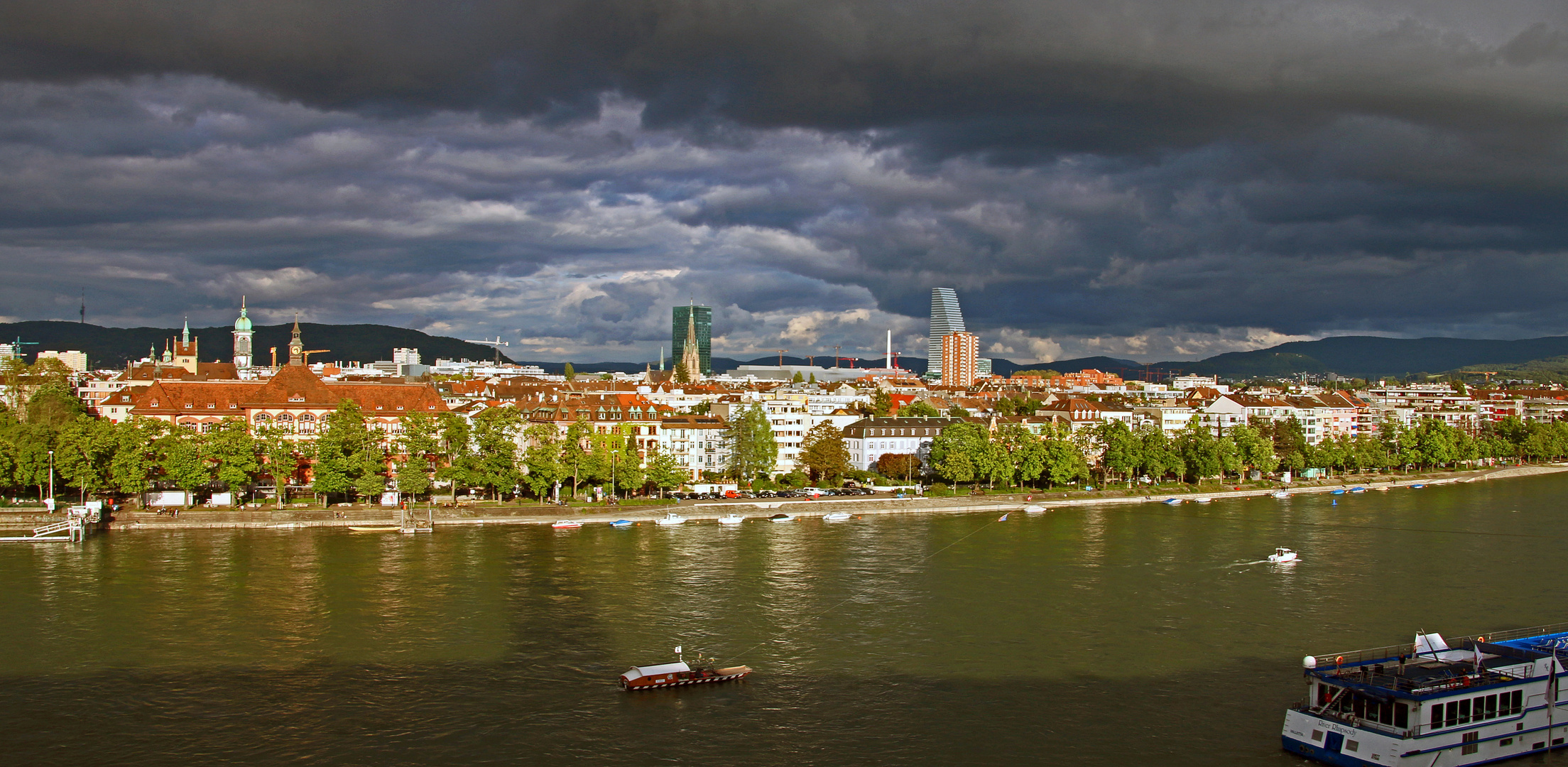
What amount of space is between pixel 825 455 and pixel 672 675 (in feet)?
119

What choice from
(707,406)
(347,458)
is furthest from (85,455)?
(707,406)

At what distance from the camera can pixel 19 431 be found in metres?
Answer: 45.4

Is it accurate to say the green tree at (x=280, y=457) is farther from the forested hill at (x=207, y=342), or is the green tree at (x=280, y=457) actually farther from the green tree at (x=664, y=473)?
the forested hill at (x=207, y=342)

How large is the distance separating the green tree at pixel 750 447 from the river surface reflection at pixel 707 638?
46.0 feet

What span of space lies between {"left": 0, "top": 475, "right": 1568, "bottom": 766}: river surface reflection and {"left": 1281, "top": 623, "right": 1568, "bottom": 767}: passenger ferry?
3.61 feet

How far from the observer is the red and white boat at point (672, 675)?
20.8 meters

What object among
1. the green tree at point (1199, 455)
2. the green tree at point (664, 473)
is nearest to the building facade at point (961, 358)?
the green tree at point (1199, 455)

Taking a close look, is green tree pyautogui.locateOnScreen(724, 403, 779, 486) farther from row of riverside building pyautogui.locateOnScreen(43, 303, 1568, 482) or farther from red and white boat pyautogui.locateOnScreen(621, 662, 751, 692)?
A: red and white boat pyautogui.locateOnScreen(621, 662, 751, 692)

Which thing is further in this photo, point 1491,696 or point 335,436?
point 335,436

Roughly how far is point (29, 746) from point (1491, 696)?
23925 millimetres

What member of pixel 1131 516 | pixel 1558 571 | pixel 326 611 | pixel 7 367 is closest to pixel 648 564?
pixel 326 611

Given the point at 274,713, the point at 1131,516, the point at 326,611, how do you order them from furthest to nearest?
1. the point at 1131,516
2. the point at 326,611
3. the point at 274,713

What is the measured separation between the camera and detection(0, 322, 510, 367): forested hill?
154500 millimetres

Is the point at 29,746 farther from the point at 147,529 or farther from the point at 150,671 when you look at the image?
the point at 147,529
